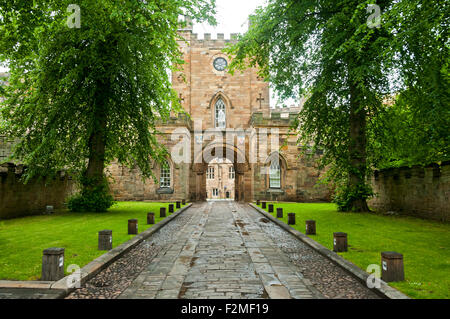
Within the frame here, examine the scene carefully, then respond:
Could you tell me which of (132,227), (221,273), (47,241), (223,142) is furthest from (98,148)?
(223,142)

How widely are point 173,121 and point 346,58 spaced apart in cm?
1465

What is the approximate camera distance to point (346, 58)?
40.6 ft

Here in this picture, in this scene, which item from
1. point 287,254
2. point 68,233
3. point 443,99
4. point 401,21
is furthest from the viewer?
point 68,233

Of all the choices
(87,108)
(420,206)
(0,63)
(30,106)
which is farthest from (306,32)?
(0,63)

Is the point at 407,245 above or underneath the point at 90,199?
underneath

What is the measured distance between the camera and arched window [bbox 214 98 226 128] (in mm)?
28373

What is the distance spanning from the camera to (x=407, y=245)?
7418 mm

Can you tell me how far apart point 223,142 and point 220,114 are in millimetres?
3811

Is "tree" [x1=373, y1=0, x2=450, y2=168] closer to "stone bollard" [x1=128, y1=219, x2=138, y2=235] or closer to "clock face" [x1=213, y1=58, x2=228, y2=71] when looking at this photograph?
"stone bollard" [x1=128, y1=219, x2=138, y2=235]

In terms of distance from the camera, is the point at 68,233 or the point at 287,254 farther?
the point at 68,233

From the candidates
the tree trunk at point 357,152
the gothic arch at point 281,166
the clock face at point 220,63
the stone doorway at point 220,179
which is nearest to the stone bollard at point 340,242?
the tree trunk at point 357,152

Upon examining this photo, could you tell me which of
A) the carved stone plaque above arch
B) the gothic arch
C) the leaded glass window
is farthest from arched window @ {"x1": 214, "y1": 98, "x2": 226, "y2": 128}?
the leaded glass window

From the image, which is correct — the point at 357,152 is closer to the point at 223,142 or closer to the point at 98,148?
the point at 98,148
